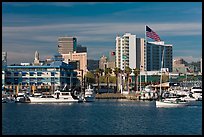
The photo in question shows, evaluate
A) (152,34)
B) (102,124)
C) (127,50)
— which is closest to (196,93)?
(152,34)

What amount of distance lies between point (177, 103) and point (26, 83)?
2294 inches

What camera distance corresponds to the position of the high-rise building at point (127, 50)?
6850 inches

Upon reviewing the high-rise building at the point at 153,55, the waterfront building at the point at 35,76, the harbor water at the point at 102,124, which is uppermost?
the high-rise building at the point at 153,55

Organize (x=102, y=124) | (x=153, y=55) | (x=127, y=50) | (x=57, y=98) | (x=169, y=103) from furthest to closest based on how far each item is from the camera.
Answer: (x=153, y=55), (x=127, y=50), (x=57, y=98), (x=169, y=103), (x=102, y=124)

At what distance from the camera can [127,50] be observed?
177000mm

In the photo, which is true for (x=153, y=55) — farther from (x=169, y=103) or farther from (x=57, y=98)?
(x=169, y=103)

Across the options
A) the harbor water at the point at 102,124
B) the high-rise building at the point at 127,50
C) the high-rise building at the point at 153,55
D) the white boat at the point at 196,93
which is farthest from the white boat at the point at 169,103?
the high-rise building at the point at 153,55

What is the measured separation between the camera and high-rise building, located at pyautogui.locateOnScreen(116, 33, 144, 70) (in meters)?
174

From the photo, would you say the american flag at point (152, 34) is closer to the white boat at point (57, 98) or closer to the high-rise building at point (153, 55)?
the white boat at point (57, 98)

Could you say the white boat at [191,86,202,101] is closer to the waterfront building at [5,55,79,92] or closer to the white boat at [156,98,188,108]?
the white boat at [156,98,188,108]

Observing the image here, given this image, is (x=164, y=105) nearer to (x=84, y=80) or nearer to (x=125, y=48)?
(x=84, y=80)

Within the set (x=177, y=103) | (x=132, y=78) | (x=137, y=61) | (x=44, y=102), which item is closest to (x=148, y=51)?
(x=137, y=61)

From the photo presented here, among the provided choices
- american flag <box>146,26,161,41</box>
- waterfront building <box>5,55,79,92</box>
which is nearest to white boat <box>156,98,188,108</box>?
american flag <box>146,26,161,41</box>

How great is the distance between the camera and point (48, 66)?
125000 mm
